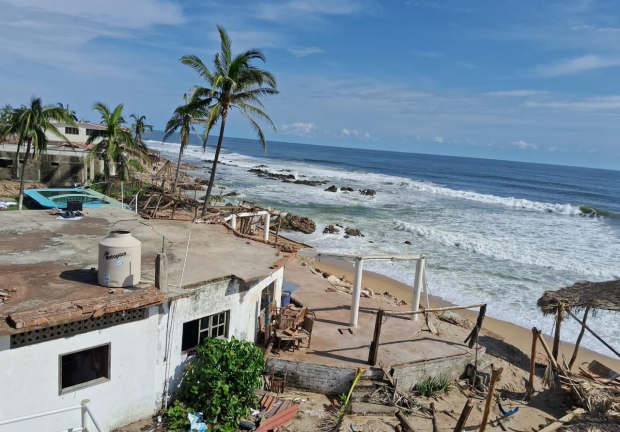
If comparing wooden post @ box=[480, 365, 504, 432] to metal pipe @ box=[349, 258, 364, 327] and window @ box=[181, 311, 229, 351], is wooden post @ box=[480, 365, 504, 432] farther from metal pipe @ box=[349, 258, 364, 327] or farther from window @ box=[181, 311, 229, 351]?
window @ box=[181, 311, 229, 351]

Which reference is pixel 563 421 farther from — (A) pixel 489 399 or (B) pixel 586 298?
(B) pixel 586 298

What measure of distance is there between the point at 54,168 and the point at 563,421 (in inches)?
1289

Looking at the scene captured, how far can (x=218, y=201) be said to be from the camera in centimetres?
3572

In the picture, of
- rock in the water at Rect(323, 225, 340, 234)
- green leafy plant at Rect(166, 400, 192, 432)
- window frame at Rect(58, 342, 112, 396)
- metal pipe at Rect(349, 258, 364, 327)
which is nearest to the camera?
window frame at Rect(58, 342, 112, 396)

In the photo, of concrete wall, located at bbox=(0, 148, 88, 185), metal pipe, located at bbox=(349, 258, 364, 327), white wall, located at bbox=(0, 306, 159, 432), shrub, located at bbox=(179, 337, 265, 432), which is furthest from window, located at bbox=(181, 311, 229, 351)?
concrete wall, located at bbox=(0, 148, 88, 185)

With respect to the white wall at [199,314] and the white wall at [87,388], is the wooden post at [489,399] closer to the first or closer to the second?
the white wall at [199,314]

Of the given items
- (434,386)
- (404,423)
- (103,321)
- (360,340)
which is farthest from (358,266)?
(103,321)

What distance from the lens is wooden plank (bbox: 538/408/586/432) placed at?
1045 centimetres

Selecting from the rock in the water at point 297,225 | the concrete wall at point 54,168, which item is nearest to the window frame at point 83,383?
the rock in the water at point 297,225

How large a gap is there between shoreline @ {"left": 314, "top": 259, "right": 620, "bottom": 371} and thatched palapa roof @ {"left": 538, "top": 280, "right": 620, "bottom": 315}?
1877 millimetres

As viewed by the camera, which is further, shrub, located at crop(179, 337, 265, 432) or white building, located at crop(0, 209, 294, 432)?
shrub, located at crop(179, 337, 265, 432)

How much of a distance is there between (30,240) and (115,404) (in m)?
5.45

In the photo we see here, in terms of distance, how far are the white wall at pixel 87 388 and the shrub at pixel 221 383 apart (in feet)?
2.88

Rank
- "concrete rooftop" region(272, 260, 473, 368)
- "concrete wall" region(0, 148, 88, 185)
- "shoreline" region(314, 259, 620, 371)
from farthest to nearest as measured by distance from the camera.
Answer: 1. "concrete wall" region(0, 148, 88, 185)
2. "shoreline" region(314, 259, 620, 371)
3. "concrete rooftop" region(272, 260, 473, 368)
